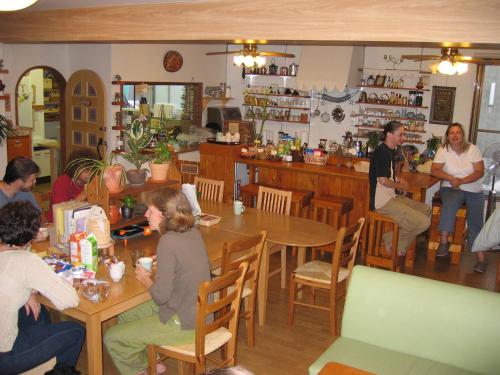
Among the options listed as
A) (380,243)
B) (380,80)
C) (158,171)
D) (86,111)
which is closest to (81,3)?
(158,171)

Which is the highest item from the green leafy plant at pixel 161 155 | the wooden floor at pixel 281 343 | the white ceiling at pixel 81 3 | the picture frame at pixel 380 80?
the white ceiling at pixel 81 3

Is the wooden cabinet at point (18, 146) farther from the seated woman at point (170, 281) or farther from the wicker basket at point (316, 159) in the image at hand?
the seated woman at point (170, 281)

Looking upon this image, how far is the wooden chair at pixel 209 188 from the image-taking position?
5.60m

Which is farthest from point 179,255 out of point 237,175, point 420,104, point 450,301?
point 420,104

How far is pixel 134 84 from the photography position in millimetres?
8406

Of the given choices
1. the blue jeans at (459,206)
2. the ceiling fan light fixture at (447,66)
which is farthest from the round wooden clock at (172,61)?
the blue jeans at (459,206)

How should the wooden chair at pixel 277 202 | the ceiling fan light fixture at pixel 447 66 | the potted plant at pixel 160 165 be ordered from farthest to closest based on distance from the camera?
the ceiling fan light fixture at pixel 447 66 → the wooden chair at pixel 277 202 → the potted plant at pixel 160 165

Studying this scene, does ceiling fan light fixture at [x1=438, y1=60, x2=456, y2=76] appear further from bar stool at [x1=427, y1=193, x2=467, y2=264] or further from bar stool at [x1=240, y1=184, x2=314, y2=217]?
bar stool at [x1=240, y1=184, x2=314, y2=217]

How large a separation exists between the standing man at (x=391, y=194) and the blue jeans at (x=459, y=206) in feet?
1.33

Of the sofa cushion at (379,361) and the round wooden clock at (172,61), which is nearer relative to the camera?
the sofa cushion at (379,361)

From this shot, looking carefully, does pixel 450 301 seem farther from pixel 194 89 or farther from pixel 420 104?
pixel 194 89

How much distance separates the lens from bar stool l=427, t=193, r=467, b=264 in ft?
20.4

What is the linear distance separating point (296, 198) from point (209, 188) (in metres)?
1.12

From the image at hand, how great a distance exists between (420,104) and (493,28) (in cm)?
576
